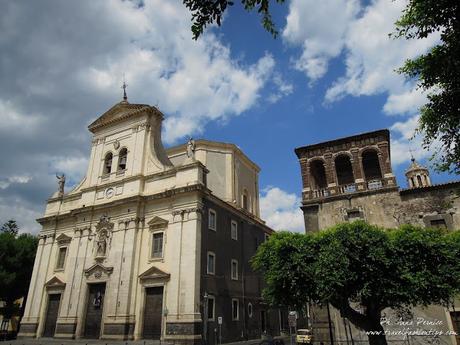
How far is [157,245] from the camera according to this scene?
25.5 metres

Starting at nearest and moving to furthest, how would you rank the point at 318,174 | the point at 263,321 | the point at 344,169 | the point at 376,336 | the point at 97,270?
the point at 376,336, the point at 344,169, the point at 97,270, the point at 318,174, the point at 263,321

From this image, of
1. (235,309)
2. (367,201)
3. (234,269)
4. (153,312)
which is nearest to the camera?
(367,201)

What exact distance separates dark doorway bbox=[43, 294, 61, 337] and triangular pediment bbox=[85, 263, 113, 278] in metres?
4.10

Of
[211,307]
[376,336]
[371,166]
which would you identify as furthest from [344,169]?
[211,307]

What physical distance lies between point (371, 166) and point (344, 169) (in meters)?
1.88

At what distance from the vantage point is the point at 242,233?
3133 centimetres

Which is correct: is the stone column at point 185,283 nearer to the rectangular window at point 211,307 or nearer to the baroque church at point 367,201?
the rectangular window at point 211,307

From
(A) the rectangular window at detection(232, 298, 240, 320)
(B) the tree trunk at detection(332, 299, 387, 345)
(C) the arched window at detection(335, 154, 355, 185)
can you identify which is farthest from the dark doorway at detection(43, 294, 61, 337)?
(C) the arched window at detection(335, 154, 355, 185)

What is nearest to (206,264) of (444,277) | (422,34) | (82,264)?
(82,264)

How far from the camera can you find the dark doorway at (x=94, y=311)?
25.1m

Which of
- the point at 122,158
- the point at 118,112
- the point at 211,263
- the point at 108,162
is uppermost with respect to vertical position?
the point at 118,112

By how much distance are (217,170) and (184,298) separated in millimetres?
15207

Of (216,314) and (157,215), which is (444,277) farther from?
(157,215)

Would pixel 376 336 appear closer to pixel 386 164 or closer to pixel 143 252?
pixel 386 164
